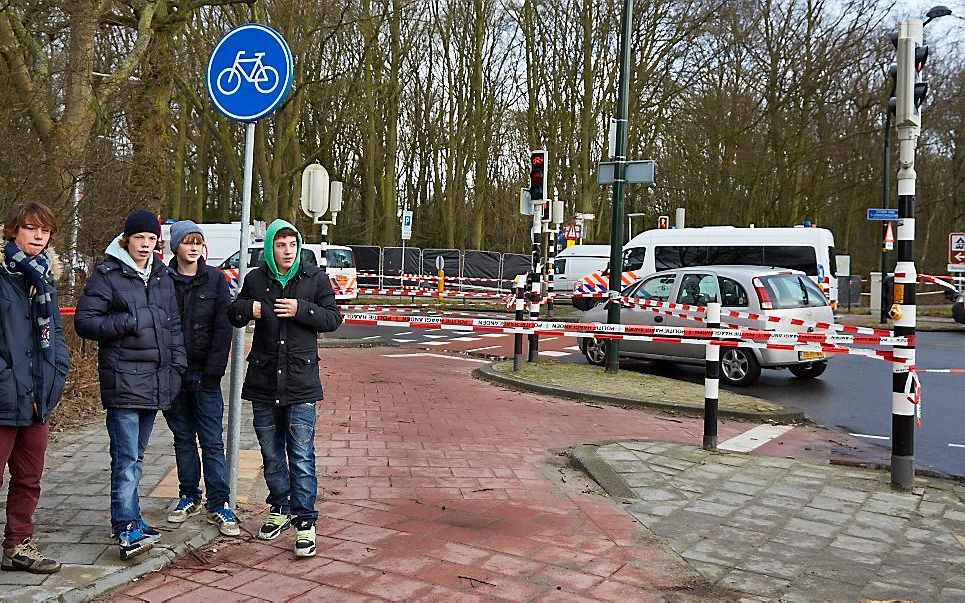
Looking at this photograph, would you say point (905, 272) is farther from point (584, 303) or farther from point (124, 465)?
point (584, 303)

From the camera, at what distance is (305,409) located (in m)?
4.95

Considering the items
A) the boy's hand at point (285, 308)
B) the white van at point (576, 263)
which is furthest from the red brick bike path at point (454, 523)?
the white van at point (576, 263)

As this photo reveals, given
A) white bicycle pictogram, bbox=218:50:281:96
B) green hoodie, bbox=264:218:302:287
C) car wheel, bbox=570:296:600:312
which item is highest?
white bicycle pictogram, bbox=218:50:281:96

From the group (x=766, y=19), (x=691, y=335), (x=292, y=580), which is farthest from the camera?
(x=766, y=19)

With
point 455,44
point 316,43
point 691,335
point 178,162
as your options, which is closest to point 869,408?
point 691,335

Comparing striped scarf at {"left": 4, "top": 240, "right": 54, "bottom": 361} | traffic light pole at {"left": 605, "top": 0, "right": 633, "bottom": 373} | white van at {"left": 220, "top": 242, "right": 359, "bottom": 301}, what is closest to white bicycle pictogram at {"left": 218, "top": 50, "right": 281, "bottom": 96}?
striped scarf at {"left": 4, "top": 240, "right": 54, "bottom": 361}

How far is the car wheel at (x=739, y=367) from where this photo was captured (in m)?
12.8

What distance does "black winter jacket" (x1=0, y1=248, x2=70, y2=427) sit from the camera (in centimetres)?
417

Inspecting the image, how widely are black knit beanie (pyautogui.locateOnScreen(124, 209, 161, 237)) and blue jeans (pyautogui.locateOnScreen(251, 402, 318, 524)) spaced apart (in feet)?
3.62

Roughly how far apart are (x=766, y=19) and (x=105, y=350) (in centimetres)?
3286

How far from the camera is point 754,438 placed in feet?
28.9

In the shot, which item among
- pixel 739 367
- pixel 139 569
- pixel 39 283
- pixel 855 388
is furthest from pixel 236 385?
pixel 855 388

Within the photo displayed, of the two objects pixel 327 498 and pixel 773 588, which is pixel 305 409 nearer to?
pixel 327 498

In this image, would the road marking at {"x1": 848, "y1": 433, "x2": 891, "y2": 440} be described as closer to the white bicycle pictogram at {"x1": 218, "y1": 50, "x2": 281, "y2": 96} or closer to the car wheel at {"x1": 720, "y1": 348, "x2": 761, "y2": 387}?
the car wheel at {"x1": 720, "y1": 348, "x2": 761, "y2": 387}
